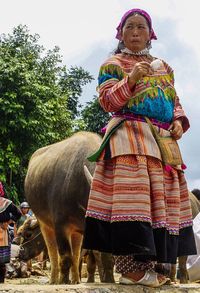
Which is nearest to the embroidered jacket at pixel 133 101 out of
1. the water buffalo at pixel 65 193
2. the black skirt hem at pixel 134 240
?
the black skirt hem at pixel 134 240

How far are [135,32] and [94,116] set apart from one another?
32.7 meters

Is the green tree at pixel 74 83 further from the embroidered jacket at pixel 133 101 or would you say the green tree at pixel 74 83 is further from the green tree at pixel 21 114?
the embroidered jacket at pixel 133 101

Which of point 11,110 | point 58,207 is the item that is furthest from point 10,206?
point 11,110

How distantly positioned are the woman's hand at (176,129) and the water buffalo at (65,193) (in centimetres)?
248

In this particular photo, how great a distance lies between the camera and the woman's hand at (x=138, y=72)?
397cm

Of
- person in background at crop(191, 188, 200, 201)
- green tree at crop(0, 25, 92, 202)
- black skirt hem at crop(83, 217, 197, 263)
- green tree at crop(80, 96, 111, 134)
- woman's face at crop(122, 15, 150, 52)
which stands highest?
green tree at crop(80, 96, 111, 134)

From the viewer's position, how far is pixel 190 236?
436cm

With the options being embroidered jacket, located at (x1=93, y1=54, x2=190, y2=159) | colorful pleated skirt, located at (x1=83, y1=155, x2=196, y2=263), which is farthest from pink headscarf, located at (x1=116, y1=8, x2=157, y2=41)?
colorful pleated skirt, located at (x1=83, y1=155, x2=196, y2=263)

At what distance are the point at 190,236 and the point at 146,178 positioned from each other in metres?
0.69

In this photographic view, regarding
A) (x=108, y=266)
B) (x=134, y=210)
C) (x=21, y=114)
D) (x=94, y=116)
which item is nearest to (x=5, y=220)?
(x=108, y=266)

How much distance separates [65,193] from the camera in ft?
23.5

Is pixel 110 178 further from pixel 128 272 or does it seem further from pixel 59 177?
pixel 59 177

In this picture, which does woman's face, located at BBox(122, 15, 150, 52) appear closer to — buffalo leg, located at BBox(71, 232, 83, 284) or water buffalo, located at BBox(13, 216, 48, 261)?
buffalo leg, located at BBox(71, 232, 83, 284)

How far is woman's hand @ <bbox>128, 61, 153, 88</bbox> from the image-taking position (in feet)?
13.0
